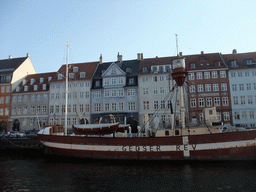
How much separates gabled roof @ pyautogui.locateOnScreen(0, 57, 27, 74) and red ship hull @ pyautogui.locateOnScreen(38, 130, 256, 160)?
32.5m

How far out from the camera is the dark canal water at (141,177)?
35.7 feet

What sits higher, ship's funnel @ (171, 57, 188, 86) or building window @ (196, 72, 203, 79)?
building window @ (196, 72, 203, 79)

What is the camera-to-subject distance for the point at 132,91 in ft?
123

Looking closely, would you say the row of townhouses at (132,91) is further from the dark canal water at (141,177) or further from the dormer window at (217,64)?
the dark canal water at (141,177)

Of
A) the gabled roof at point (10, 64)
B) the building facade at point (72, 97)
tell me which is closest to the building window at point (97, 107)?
the building facade at point (72, 97)

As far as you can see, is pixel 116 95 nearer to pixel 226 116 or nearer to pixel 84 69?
pixel 84 69

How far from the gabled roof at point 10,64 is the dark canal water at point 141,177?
34.7 m

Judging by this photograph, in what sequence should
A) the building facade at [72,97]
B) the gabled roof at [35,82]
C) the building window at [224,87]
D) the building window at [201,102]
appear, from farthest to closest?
the gabled roof at [35,82], the building facade at [72,97], the building window at [201,102], the building window at [224,87]

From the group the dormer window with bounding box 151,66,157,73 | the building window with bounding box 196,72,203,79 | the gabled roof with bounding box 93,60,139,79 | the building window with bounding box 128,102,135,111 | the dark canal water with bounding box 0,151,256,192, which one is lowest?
the dark canal water with bounding box 0,151,256,192

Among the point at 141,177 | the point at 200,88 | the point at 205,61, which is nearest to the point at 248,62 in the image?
the point at 205,61

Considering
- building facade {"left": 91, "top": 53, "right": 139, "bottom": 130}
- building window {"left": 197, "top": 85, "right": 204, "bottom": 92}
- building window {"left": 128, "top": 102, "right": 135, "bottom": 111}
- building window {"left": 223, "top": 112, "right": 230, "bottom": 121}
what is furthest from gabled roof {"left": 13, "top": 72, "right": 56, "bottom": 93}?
building window {"left": 223, "top": 112, "right": 230, "bottom": 121}

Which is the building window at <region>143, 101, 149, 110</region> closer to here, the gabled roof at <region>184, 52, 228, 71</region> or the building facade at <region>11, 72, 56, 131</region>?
the gabled roof at <region>184, 52, 228, 71</region>

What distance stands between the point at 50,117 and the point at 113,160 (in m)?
25.4

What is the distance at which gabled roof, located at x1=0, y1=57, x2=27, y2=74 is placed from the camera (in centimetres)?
4483
